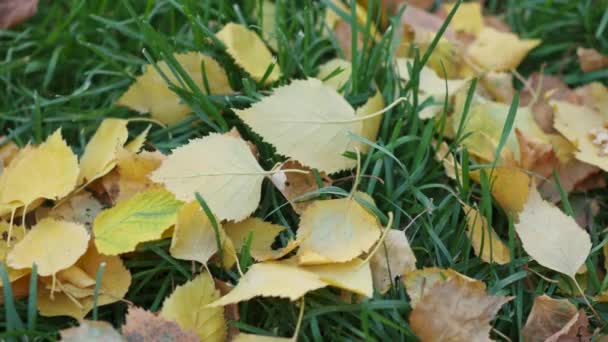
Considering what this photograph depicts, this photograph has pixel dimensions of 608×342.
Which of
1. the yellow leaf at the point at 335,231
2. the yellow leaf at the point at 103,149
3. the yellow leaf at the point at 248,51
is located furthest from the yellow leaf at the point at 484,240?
the yellow leaf at the point at 103,149

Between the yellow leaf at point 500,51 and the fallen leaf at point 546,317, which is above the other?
the yellow leaf at point 500,51

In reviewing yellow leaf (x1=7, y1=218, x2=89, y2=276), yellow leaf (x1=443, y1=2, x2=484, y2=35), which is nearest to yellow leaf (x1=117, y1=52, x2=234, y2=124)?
yellow leaf (x1=7, y1=218, x2=89, y2=276)

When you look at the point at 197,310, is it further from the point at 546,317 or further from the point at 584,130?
the point at 584,130

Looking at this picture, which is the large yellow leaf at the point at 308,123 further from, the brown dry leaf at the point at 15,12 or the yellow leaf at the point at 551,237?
the brown dry leaf at the point at 15,12

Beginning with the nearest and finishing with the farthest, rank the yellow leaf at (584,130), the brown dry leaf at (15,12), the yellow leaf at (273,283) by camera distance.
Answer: the yellow leaf at (273,283) → the yellow leaf at (584,130) → the brown dry leaf at (15,12)

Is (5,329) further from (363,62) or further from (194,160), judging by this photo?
(363,62)

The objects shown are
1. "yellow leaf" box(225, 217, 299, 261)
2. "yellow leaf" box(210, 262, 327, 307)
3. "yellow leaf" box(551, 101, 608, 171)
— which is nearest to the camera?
"yellow leaf" box(210, 262, 327, 307)

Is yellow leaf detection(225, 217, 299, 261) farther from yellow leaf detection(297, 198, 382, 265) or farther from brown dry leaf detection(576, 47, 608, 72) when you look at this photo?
brown dry leaf detection(576, 47, 608, 72)
